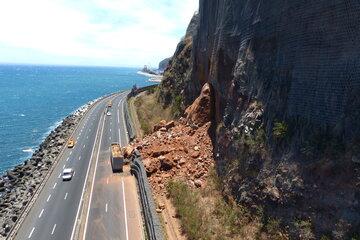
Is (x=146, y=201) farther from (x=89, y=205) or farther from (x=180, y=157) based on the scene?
(x=180, y=157)

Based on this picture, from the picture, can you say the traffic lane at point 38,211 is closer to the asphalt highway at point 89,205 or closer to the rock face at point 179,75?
the asphalt highway at point 89,205

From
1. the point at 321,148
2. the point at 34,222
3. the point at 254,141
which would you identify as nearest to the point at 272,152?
the point at 254,141

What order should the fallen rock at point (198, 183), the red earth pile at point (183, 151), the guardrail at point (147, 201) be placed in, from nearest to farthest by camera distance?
the guardrail at point (147, 201) < the fallen rock at point (198, 183) < the red earth pile at point (183, 151)

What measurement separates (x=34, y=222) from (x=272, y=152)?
917 inches

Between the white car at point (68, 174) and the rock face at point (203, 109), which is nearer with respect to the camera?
the rock face at point (203, 109)

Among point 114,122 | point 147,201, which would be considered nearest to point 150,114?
point 114,122

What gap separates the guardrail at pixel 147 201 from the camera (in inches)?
1233

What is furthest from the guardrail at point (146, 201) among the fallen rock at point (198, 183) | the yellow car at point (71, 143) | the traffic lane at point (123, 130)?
the yellow car at point (71, 143)

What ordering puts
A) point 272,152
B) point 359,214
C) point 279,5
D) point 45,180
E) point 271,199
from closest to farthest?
1. point 359,214
2. point 271,199
3. point 272,152
4. point 279,5
5. point 45,180

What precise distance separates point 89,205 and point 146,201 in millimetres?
7201

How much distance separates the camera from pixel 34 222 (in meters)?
38.4

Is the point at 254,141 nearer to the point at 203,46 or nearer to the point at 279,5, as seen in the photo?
the point at 279,5

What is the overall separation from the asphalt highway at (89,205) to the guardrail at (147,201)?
3.39 feet

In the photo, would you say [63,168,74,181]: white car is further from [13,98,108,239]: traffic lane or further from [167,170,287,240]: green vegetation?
[167,170,287,240]: green vegetation
